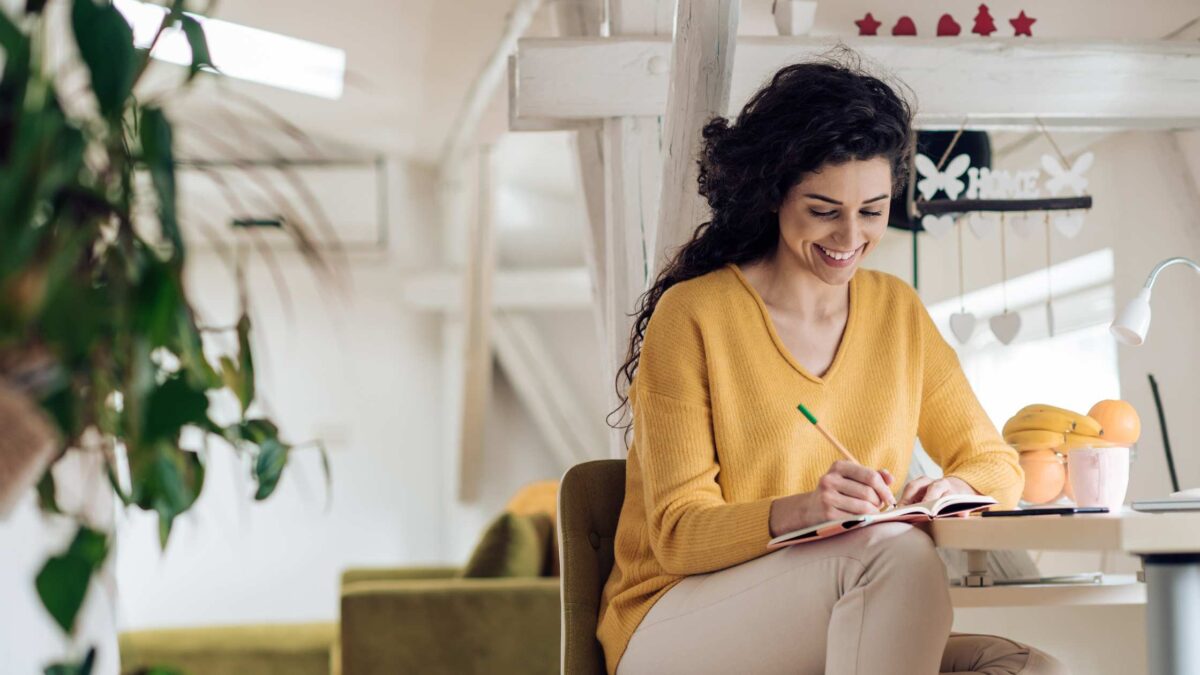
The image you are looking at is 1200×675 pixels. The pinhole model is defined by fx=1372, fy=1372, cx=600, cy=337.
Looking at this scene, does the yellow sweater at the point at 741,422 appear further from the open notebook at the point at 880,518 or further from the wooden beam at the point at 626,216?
the wooden beam at the point at 626,216

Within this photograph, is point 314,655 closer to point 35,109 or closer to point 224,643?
point 224,643

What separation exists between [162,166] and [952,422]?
1358mm

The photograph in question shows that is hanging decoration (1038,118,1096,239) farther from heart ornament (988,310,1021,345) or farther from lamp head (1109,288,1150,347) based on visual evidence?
lamp head (1109,288,1150,347)

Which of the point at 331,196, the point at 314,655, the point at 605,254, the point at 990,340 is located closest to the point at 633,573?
the point at 605,254

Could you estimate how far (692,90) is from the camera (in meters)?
2.53

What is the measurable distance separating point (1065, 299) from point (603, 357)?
6.66 ft

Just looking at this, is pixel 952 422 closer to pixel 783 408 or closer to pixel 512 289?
pixel 783 408

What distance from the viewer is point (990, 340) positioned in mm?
5055

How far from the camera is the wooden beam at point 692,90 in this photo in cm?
251

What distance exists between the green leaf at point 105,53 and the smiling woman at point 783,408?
91 centimetres

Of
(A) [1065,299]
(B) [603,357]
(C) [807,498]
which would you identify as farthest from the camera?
(A) [1065,299]

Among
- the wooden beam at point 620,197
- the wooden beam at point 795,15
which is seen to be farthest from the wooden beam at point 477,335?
the wooden beam at point 795,15

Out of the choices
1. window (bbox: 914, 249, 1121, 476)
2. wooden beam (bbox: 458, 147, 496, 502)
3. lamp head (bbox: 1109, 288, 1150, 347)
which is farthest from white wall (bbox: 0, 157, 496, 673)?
lamp head (bbox: 1109, 288, 1150, 347)

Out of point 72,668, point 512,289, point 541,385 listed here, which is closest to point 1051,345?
point 512,289
